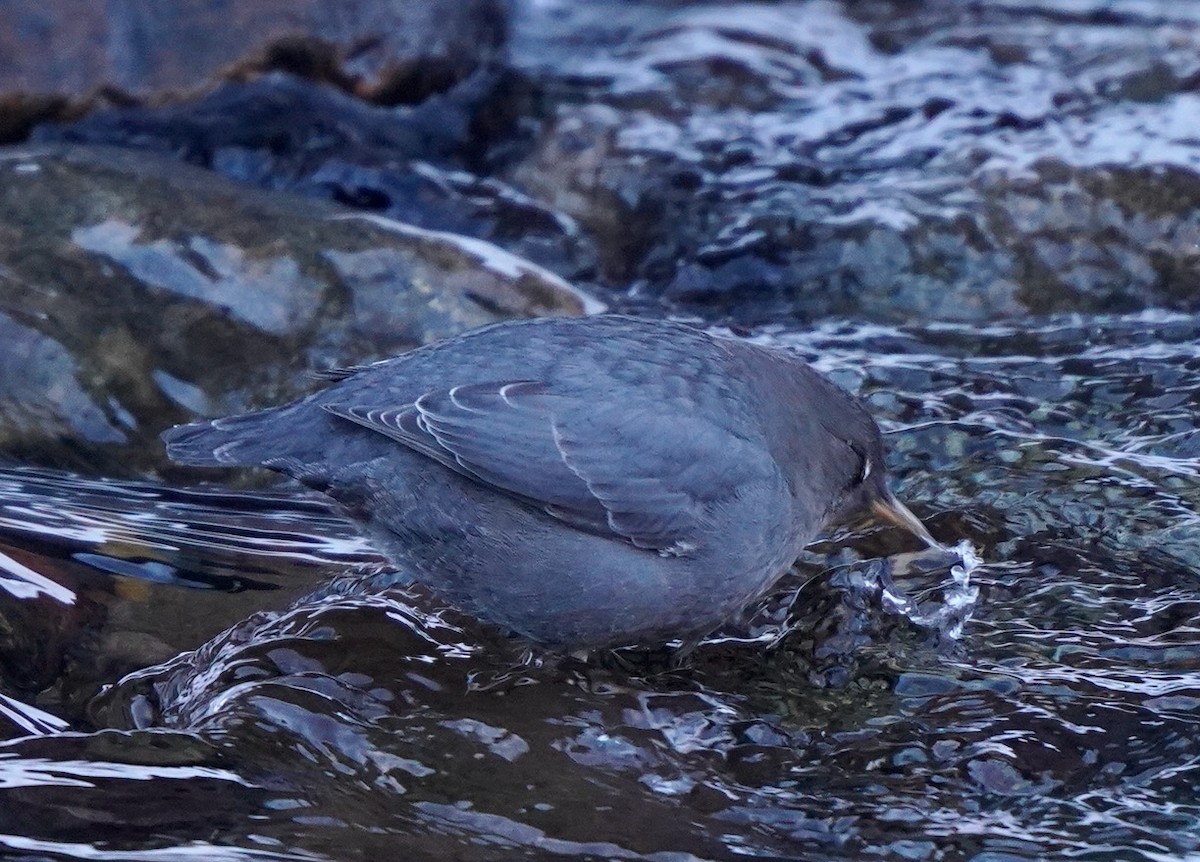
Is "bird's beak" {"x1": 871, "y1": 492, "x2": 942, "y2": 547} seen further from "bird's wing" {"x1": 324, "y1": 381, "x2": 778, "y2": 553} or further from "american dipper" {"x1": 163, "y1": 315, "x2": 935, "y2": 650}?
"bird's wing" {"x1": 324, "y1": 381, "x2": 778, "y2": 553}

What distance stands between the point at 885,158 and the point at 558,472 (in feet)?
12.8

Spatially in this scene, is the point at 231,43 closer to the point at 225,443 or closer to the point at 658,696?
the point at 225,443

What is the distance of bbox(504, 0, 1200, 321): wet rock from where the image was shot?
6.30 metres

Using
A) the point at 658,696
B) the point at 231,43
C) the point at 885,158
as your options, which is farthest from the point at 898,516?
the point at 231,43

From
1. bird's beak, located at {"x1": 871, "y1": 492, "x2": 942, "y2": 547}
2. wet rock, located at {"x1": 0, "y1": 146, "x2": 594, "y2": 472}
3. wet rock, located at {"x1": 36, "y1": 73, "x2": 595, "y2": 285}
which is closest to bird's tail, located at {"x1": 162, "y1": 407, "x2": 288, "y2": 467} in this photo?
wet rock, located at {"x1": 0, "y1": 146, "x2": 594, "y2": 472}

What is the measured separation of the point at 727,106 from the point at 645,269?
1616 millimetres

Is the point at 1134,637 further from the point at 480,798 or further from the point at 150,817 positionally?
the point at 150,817

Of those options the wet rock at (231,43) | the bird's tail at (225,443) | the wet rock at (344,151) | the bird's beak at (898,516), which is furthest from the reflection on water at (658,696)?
the wet rock at (231,43)

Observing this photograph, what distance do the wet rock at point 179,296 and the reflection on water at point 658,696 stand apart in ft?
1.42

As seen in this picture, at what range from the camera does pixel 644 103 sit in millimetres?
7922

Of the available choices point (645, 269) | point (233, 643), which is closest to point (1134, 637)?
point (233, 643)

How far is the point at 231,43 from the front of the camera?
7223mm

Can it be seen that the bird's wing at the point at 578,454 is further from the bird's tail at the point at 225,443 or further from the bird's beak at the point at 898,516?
the bird's beak at the point at 898,516

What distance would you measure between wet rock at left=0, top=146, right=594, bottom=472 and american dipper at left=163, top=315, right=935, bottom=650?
1.02m
